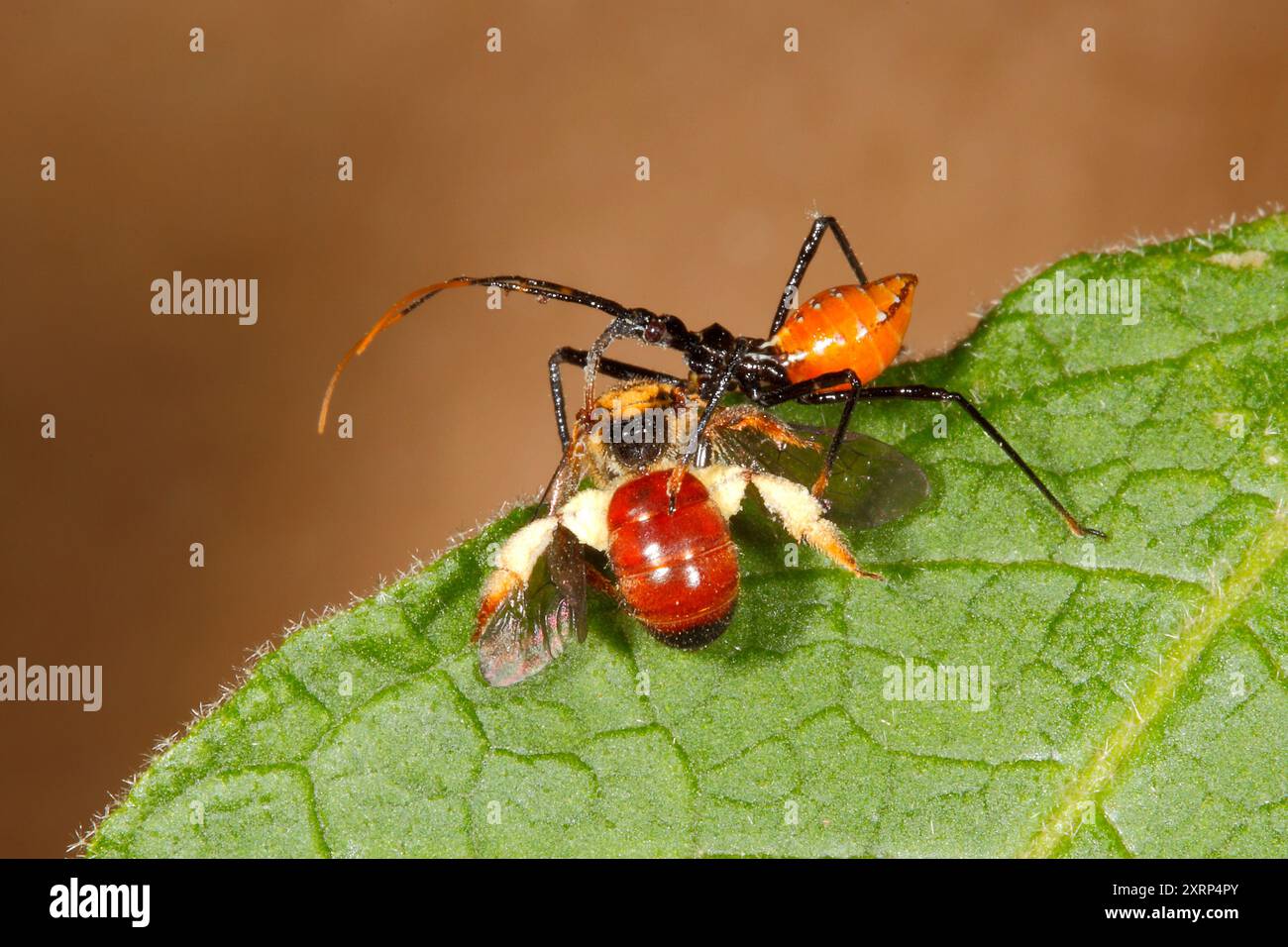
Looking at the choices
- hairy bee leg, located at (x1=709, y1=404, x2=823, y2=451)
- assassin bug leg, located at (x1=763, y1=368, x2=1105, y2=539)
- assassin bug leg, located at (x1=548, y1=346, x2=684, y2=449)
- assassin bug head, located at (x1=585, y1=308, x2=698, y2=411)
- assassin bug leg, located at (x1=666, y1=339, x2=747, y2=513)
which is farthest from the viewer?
assassin bug leg, located at (x1=548, y1=346, x2=684, y2=449)

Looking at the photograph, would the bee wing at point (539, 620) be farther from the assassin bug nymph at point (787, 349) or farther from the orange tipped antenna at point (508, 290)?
the orange tipped antenna at point (508, 290)

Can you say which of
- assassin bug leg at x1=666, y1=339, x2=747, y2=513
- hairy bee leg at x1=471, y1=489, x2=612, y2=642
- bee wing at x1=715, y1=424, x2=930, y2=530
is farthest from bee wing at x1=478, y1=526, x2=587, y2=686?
bee wing at x1=715, y1=424, x2=930, y2=530

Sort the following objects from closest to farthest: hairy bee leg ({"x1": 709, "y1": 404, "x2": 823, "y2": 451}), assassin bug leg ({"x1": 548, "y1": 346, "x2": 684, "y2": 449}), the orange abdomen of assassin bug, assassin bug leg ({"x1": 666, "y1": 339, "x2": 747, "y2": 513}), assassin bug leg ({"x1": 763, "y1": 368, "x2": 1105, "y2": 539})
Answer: assassin bug leg ({"x1": 666, "y1": 339, "x2": 747, "y2": 513}) → assassin bug leg ({"x1": 763, "y1": 368, "x2": 1105, "y2": 539}) → hairy bee leg ({"x1": 709, "y1": 404, "x2": 823, "y2": 451}) → assassin bug leg ({"x1": 548, "y1": 346, "x2": 684, "y2": 449}) → the orange abdomen of assassin bug

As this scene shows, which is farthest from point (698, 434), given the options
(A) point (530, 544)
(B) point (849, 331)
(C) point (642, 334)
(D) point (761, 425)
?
(B) point (849, 331)

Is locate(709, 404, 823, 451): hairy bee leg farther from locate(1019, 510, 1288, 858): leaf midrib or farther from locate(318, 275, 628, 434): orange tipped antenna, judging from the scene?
locate(1019, 510, 1288, 858): leaf midrib

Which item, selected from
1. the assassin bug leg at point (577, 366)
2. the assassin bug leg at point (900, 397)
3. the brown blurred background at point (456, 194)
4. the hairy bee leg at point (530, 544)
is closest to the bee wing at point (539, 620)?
the hairy bee leg at point (530, 544)
